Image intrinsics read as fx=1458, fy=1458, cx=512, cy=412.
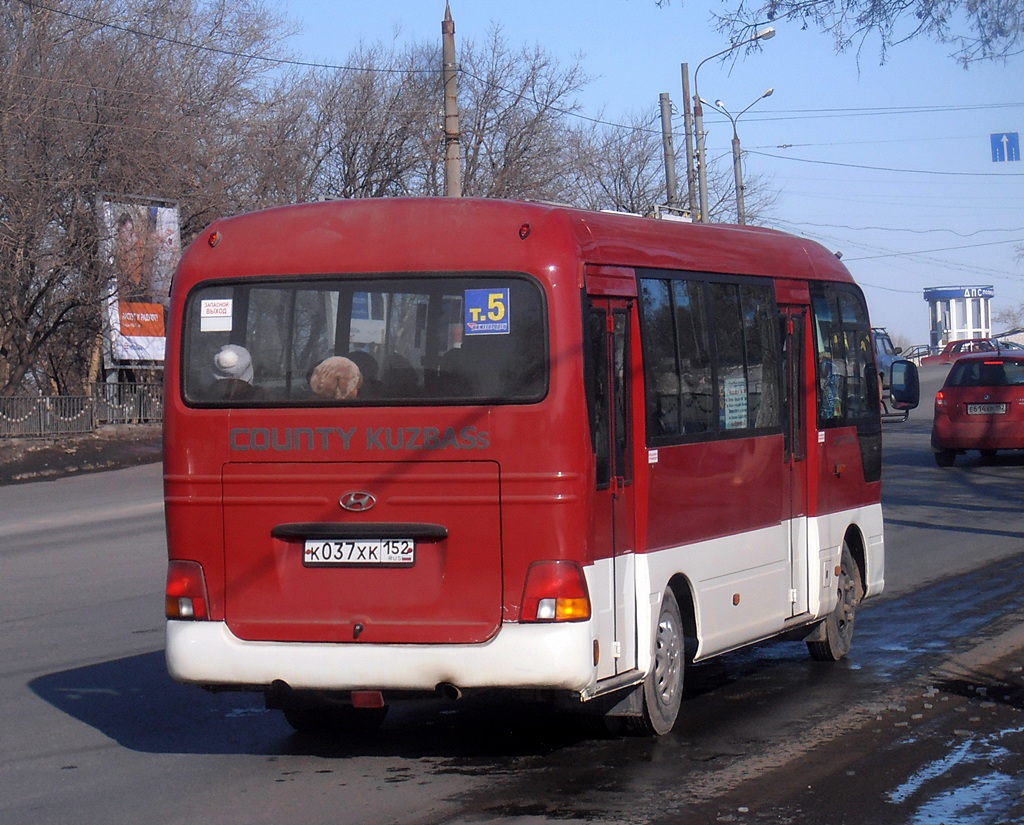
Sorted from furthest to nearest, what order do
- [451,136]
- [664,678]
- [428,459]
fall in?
[451,136]
[664,678]
[428,459]

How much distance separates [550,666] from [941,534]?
1130 centimetres

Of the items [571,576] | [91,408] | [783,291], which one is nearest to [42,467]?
[91,408]

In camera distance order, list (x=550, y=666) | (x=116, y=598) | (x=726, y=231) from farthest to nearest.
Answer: (x=116, y=598) < (x=726, y=231) < (x=550, y=666)

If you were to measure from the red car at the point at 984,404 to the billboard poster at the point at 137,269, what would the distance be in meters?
17.3

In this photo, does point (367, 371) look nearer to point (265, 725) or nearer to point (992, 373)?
point (265, 725)

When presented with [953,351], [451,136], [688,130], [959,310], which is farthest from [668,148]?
[959,310]

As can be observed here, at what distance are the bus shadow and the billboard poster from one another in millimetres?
24645

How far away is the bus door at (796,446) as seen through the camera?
8.97m

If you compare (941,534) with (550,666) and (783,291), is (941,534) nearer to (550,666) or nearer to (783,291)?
(783,291)

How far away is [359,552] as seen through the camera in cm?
663

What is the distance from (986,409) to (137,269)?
18.6 m

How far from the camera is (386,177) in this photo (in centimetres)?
4547

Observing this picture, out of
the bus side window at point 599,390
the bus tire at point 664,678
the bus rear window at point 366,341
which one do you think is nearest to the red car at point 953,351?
the bus tire at point 664,678

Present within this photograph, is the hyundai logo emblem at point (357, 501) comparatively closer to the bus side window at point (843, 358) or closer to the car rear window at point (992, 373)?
the bus side window at point (843, 358)
